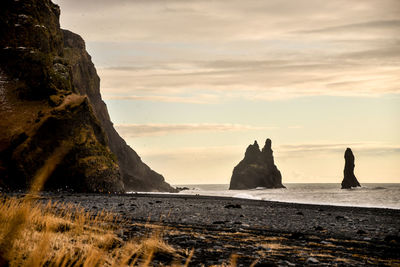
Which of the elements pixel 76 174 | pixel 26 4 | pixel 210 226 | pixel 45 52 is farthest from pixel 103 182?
pixel 210 226

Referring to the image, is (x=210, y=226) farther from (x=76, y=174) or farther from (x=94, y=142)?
(x=94, y=142)

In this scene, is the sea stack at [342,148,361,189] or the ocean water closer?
the ocean water

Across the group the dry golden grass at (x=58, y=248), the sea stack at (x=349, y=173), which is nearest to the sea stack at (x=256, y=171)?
the sea stack at (x=349, y=173)

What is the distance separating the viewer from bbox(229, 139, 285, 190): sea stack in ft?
606

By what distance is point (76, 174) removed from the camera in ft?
134

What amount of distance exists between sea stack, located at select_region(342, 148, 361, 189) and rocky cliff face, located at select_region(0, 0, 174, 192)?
12096cm

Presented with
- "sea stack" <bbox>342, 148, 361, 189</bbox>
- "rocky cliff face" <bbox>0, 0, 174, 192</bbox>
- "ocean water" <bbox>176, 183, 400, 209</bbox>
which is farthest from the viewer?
"sea stack" <bbox>342, 148, 361, 189</bbox>

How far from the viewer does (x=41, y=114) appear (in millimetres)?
42062

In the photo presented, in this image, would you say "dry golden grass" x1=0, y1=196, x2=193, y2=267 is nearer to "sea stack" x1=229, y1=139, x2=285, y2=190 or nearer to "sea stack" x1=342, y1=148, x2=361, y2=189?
"sea stack" x1=342, y1=148, x2=361, y2=189

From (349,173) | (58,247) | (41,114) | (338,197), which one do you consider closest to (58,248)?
(58,247)

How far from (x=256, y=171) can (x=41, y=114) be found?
502 ft

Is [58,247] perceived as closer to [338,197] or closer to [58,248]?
[58,248]

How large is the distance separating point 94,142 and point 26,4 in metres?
23.1

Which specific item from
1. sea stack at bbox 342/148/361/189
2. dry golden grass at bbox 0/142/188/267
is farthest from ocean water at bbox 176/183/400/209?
sea stack at bbox 342/148/361/189
